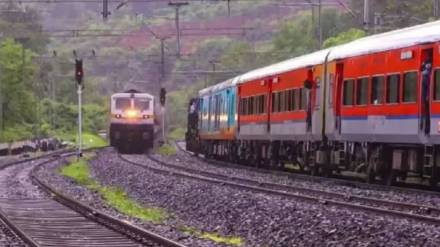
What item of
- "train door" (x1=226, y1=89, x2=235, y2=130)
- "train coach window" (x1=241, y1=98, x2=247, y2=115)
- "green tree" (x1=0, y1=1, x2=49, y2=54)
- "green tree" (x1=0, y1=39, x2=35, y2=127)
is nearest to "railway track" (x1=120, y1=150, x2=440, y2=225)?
"train coach window" (x1=241, y1=98, x2=247, y2=115)

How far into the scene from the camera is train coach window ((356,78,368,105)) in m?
24.2

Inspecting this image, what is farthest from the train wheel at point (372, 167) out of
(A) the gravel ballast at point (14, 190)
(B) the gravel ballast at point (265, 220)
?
(A) the gravel ballast at point (14, 190)

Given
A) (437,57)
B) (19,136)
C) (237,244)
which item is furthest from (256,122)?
(19,136)

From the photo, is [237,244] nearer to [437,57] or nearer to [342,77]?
[437,57]

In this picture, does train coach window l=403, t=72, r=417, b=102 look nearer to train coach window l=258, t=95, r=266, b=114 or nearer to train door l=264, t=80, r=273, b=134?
train door l=264, t=80, r=273, b=134

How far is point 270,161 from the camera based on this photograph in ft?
114

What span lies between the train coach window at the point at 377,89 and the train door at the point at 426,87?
7.33 ft

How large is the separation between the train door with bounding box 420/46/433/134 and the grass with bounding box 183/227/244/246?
677 centimetres

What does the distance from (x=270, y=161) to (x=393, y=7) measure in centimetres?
3680

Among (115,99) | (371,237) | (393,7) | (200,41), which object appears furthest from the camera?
(200,41)

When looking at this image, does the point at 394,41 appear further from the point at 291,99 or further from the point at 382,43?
the point at 291,99

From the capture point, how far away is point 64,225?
53.3 ft

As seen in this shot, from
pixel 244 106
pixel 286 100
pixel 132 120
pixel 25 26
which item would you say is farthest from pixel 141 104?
pixel 25 26

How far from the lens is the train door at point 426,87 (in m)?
20.4
